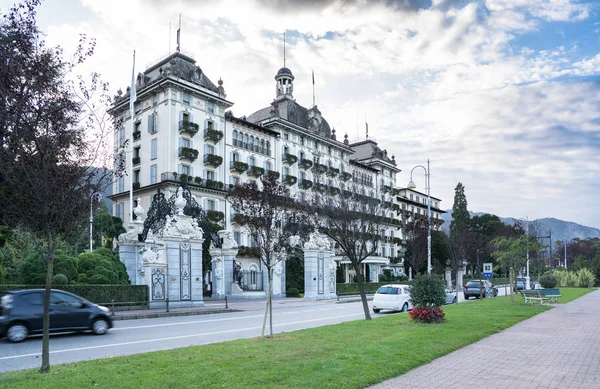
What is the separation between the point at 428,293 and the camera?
1758cm

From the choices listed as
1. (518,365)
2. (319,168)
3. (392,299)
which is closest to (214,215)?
(319,168)

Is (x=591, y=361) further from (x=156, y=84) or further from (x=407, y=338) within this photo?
(x=156, y=84)

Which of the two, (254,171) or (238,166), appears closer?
(238,166)

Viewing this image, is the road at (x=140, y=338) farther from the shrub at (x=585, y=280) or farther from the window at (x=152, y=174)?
the shrub at (x=585, y=280)

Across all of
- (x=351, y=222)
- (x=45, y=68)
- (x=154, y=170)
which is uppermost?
(x=154, y=170)

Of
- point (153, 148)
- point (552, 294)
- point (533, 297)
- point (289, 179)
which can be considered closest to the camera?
point (533, 297)

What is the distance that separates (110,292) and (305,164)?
4487cm

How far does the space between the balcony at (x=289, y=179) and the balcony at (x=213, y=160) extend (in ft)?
36.0

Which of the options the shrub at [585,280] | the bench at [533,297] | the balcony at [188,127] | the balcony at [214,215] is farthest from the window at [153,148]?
the shrub at [585,280]

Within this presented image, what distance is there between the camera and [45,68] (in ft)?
30.5

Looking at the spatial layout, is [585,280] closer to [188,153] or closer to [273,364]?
[188,153]

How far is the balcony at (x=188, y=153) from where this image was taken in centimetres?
5100

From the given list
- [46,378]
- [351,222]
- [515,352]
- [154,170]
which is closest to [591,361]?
[515,352]

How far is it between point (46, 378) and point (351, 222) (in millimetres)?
16411
